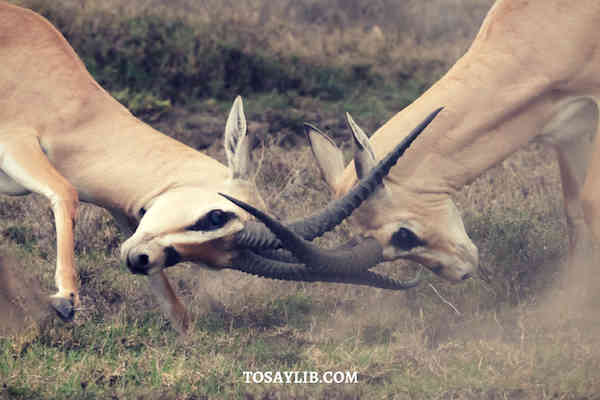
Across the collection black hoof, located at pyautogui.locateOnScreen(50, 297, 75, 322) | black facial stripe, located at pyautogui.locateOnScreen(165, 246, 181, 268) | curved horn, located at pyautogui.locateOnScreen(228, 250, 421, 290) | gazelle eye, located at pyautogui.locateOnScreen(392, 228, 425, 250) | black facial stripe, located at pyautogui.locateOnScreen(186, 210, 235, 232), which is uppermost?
black facial stripe, located at pyautogui.locateOnScreen(186, 210, 235, 232)

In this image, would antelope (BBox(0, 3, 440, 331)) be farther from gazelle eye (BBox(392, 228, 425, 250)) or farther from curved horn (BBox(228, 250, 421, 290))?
gazelle eye (BBox(392, 228, 425, 250))

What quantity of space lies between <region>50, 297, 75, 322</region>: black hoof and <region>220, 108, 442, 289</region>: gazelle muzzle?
929mm

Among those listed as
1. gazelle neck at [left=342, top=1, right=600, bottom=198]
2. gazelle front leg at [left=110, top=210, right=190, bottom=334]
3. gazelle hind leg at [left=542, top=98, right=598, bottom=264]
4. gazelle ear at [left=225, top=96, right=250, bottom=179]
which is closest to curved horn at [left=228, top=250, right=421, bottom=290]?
gazelle ear at [left=225, top=96, right=250, bottom=179]

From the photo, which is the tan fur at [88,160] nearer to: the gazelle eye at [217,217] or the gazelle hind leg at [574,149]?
the gazelle eye at [217,217]

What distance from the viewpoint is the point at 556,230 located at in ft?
23.0

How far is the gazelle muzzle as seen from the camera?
4.77 m

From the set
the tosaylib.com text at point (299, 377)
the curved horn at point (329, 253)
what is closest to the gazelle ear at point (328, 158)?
the curved horn at point (329, 253)

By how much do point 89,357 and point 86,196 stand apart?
39.2 inches

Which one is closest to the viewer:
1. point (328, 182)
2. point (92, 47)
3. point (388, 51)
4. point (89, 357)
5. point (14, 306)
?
point (89, 357)

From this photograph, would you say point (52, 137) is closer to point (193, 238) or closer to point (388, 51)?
point (193, 238)

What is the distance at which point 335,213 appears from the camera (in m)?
4.96

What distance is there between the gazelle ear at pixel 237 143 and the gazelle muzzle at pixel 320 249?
0.34 m

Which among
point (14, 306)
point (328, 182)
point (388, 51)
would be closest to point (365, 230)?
point (328, 182)

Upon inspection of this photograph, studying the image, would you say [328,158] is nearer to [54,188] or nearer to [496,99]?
[496,99]
